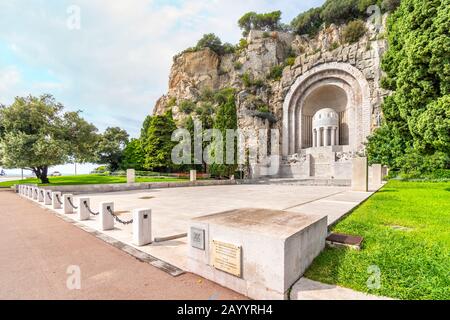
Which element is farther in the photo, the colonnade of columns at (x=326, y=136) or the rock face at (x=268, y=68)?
the colonnade of columns at (x=326, y=136)

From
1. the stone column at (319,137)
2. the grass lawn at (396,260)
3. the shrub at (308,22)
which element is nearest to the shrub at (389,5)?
the shrub at (308,22)

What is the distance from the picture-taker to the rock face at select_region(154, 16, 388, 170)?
36.5 meters

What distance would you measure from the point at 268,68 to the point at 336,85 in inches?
700

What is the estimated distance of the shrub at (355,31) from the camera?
143 feet

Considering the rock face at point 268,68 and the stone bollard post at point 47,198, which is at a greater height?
the rock face at point 268,68

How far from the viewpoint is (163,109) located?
65250mm

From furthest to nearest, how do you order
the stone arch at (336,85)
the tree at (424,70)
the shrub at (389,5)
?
the shrub at (389,5) → the stone arch at (336,85) → the tree at (424,70)

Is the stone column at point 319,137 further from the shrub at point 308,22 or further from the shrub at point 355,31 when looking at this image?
the shrub at point 308,22

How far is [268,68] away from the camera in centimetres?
5328

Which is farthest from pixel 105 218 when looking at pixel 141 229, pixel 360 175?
pixel 360 175

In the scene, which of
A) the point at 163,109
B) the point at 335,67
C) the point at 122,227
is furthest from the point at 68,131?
the point at 163,109

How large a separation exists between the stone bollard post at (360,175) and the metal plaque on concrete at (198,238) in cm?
1349

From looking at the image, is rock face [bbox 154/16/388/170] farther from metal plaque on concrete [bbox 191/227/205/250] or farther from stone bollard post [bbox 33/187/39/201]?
metal plaque on concrete [bbox 191/227/205/250]

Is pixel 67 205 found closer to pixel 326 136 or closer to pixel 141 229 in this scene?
pixel 141 229
